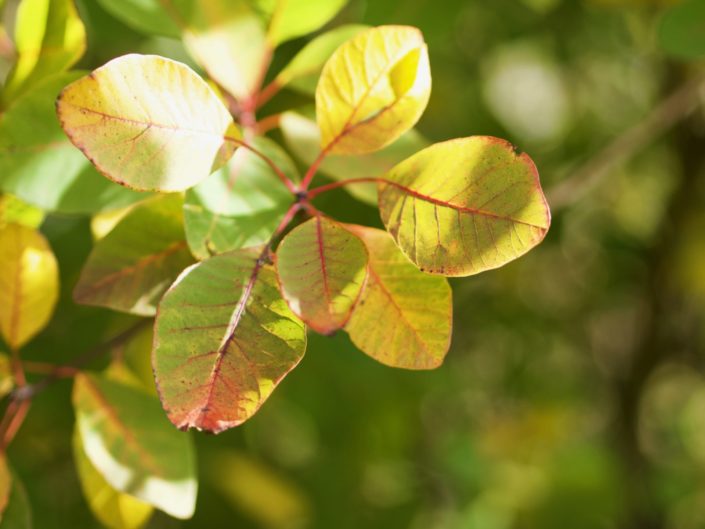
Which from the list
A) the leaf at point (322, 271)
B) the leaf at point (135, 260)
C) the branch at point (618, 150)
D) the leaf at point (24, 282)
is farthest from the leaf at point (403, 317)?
the branch at point (618, 150)

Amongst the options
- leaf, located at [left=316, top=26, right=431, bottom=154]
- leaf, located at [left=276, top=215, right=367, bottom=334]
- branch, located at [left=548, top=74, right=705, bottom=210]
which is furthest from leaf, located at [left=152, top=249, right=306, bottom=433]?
branch, located at [left=548, top=74, right=705, bottom=210]

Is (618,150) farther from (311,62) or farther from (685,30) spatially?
(311,62)

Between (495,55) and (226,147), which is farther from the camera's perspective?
(495,55)

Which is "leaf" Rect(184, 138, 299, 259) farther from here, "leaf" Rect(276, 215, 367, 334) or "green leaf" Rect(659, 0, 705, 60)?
"green leaf" Rect(659, 0, 705, 60)

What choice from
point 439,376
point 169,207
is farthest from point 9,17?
point 169,207

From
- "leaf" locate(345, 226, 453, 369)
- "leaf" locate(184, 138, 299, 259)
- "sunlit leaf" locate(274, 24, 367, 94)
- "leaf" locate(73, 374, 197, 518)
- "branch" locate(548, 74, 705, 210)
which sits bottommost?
"branch" locate(548, 74, 705, 210)

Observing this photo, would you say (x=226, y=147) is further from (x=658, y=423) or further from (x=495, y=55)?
(x=658, y=423)

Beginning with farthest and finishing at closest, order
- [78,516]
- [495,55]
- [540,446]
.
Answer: [495,55] < [540,446] < [78,516]
